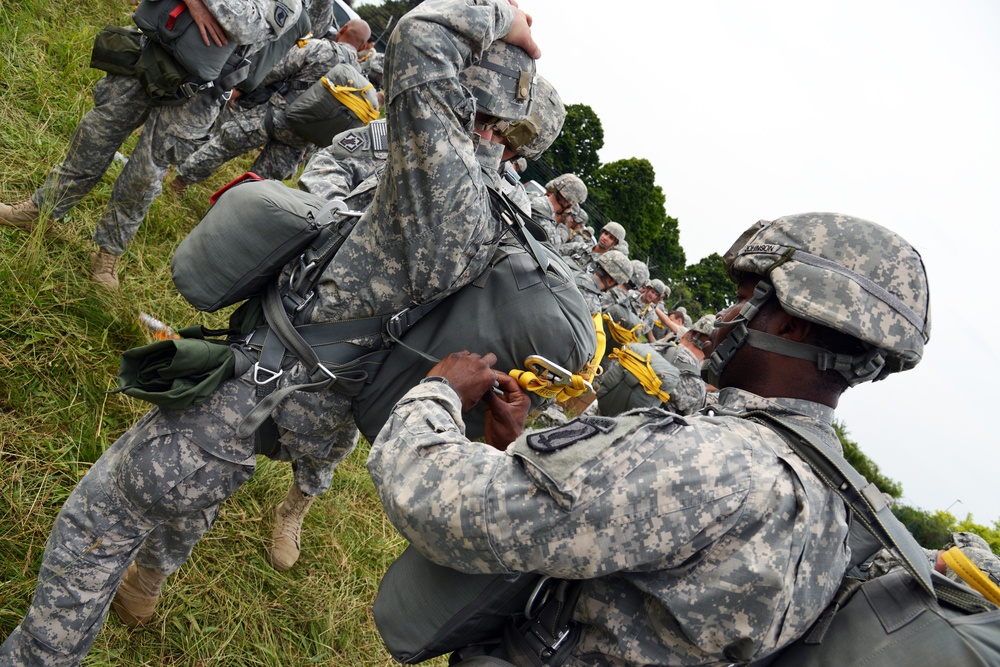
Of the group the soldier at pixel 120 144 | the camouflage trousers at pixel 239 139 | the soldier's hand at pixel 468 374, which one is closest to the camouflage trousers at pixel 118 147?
the soldier at pixel 120 144

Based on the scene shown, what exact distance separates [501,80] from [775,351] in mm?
1248

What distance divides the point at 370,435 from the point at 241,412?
442mm

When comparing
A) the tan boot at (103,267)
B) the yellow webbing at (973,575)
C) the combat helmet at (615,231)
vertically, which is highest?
the yellow webbing at (973,575)

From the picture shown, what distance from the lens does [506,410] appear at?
2045mm

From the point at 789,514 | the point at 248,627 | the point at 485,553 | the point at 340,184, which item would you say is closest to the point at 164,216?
the point at 340,184

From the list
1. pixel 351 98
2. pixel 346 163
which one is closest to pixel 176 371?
pixel 346 163

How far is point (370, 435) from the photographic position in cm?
237

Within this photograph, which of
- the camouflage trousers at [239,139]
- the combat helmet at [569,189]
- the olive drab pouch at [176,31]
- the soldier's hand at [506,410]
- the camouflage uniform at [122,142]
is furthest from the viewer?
the combat helmet at [569,189]

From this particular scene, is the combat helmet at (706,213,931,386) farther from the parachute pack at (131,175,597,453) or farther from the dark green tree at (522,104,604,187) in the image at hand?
the dark green tree at (522,104,604,187)

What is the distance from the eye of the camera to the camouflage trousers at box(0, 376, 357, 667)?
7.07 ft

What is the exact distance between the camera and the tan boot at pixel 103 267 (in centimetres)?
388

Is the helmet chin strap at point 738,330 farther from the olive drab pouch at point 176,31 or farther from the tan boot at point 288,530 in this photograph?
the olive drab pouch at point 176,31

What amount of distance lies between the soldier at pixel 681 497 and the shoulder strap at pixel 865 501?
29mm

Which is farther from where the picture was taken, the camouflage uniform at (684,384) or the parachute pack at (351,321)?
the camouflage uniform at (684,384)
